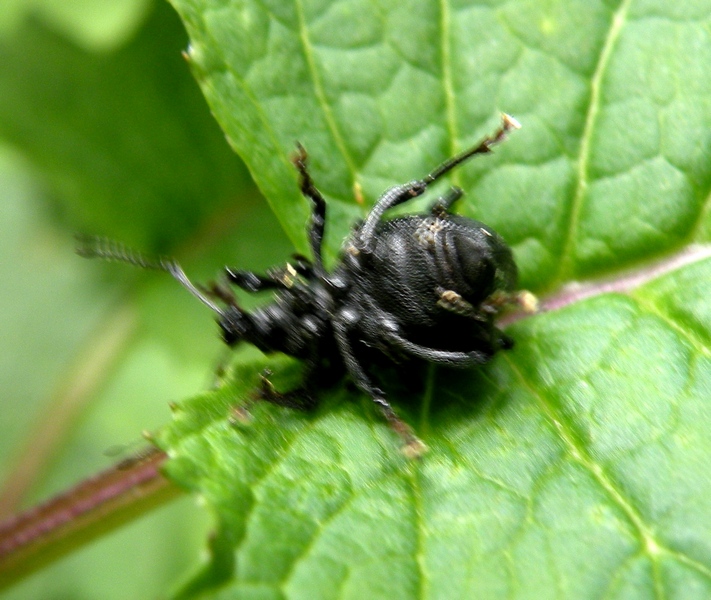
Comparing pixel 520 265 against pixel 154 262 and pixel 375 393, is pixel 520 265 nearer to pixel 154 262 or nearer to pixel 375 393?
pixel 375 393


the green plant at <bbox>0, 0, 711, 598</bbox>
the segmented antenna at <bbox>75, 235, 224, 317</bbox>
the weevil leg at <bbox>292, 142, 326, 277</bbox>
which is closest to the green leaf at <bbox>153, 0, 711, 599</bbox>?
the green plant at <bbox>0, 0, 711, 598</bbox>

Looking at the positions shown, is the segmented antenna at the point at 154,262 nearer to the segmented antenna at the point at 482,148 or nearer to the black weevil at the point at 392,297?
the black weevil at the point at 392,297

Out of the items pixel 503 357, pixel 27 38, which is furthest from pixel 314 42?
pixel 27 38

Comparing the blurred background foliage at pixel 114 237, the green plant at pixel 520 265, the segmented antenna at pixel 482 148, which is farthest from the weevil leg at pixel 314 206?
the blurred background foliage at pixel 114 237

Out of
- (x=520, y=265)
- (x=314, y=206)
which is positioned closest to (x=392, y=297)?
(x=314, y=206)

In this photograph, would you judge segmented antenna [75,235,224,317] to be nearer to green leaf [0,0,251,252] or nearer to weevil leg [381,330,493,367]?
weevil leg [381,330,493,367]

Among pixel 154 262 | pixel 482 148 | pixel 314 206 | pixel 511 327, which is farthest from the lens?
pixel 154 262
